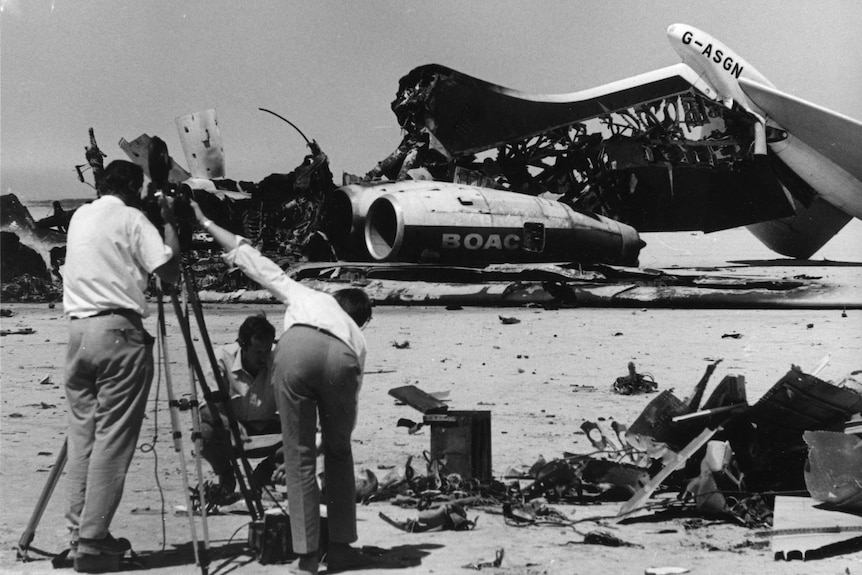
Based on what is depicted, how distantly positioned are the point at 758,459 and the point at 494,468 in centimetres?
151

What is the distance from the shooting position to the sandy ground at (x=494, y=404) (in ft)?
14.4

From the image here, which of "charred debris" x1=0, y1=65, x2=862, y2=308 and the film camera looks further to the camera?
"charred debris" x1=0, y1=65, x2=862, y2=308

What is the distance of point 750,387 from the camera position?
8312 mm

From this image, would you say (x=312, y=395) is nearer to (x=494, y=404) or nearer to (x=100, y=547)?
(x=100, y=547)

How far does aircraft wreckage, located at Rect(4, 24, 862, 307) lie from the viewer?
15.8 metres

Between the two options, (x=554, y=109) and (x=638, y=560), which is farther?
(x=554, y=109)

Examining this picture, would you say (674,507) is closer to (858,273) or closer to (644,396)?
(644,396)

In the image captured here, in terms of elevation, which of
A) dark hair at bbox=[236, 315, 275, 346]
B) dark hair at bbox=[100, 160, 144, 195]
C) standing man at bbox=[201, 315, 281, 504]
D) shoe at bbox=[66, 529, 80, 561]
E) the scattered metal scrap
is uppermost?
dark hair at bbox=[100, 160, 144, 195]

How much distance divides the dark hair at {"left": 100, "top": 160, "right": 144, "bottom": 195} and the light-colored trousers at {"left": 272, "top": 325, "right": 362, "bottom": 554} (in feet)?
3.19

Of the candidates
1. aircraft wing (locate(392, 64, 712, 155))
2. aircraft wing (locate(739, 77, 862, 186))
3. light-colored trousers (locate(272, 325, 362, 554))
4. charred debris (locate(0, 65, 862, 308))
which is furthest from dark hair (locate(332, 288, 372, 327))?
aircraft wing (locate(739, 77, 862, 186))

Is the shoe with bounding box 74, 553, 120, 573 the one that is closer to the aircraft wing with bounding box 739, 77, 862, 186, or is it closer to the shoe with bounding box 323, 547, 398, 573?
the shoe with bounding box 323, 547, 398, 573

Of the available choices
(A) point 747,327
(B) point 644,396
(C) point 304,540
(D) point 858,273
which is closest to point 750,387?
(B) point 644,396

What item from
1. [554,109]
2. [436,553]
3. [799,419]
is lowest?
[436,553]

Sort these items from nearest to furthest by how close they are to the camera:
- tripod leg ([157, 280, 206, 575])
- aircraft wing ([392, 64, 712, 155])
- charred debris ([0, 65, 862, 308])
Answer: tripod leg ([157, 280, 206, 575])
charred debris ([0, 65, 862, 308])
aircraft wing ([392, 64, 712, 155])
